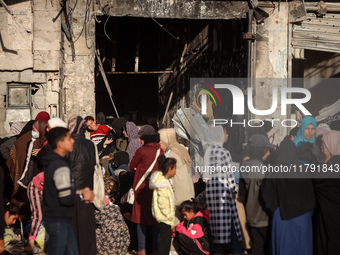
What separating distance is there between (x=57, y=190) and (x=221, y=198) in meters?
2.62

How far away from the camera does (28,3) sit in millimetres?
10461

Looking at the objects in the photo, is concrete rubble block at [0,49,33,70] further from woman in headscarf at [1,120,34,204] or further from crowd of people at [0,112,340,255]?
woman in headscarf at [1,120,34,204]

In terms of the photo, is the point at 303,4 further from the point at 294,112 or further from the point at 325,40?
the point at 294,112

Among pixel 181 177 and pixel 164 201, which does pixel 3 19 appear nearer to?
pixel 181 177

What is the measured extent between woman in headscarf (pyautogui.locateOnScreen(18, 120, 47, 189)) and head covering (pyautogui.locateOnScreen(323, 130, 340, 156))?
149 inches

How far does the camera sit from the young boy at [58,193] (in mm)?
5320

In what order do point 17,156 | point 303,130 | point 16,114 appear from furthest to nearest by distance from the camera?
point 16,114 → point 303,130 → point 17,156

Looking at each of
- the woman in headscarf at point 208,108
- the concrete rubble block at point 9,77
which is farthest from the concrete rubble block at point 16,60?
the woman in headscarf at point 208,108

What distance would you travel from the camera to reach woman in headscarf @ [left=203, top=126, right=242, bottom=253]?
7246 millimetres

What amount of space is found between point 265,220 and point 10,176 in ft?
12.9

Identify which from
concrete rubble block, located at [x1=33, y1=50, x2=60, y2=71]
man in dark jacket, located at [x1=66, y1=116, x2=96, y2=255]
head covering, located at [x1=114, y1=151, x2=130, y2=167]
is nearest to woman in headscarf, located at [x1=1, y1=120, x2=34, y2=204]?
head covering, located at [x1=114, y1=151, x2=130, y2=167]

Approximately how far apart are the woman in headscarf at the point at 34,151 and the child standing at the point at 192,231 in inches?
83.4

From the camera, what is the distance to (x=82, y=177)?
653 cm

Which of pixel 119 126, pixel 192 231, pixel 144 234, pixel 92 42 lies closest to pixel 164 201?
pixel 144 234
